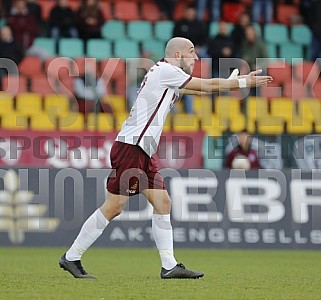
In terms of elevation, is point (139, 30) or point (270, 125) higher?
point (139, 30)

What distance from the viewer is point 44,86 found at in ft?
61.9

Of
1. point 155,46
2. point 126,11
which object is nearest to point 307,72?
point 155,46

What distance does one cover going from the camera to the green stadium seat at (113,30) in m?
21.4

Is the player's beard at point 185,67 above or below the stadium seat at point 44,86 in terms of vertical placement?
below

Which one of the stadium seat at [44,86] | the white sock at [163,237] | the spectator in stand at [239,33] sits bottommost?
the white sock at [163,237]

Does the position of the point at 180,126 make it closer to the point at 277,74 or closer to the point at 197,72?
the point at 197,72

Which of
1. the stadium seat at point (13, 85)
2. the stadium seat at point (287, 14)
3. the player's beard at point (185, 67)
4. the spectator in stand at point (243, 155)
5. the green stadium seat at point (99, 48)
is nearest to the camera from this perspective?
the player's beard at point (185, 67)

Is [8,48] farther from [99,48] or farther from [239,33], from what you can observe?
[239,33]

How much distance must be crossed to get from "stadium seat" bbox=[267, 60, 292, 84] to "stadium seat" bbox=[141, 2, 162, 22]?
3367mm

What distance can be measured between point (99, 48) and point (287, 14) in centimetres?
502

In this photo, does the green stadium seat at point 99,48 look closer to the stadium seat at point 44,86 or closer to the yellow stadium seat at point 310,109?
the stadium seat at point 44,86

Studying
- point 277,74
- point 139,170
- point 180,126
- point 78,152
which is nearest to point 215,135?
point 180,126

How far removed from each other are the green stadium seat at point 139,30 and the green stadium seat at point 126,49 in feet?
1.66

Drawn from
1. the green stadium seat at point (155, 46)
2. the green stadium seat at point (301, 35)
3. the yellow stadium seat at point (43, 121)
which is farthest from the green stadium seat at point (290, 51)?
the yellow stadium seat at point (43, 121)
